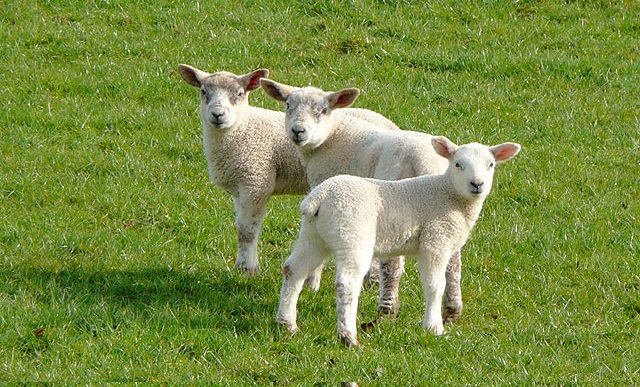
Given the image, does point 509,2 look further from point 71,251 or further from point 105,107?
point 71,251

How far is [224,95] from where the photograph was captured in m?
9.08

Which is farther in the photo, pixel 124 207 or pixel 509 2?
pixel 509 2

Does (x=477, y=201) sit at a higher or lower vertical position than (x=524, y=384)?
higher

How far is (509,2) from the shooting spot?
1510cm

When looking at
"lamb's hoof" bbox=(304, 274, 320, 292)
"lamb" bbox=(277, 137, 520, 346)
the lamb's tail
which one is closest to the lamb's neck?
"lamb" bbox=(277, 137, 520, 346)

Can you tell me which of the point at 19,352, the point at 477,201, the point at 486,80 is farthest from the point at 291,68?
the point at 19,352

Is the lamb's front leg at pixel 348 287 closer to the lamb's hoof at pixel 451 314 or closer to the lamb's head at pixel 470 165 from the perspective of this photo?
the lamb's head at pixel 470 165

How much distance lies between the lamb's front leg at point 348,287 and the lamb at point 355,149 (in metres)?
0.74

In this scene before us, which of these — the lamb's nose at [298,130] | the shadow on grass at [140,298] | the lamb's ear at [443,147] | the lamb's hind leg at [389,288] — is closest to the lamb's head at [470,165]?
the lamb's ear at [443,147]

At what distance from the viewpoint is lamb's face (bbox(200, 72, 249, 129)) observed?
29.4 ft

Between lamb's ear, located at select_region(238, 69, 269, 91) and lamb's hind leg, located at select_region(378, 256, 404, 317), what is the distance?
2044 millimetres

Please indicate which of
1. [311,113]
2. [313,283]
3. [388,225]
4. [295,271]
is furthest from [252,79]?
[388,225]

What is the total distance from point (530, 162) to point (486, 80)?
2208 mm

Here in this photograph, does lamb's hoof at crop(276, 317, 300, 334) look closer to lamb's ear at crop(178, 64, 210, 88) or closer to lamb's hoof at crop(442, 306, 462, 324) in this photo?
lamb's hoof at crop(442, 306, 462, 324)
